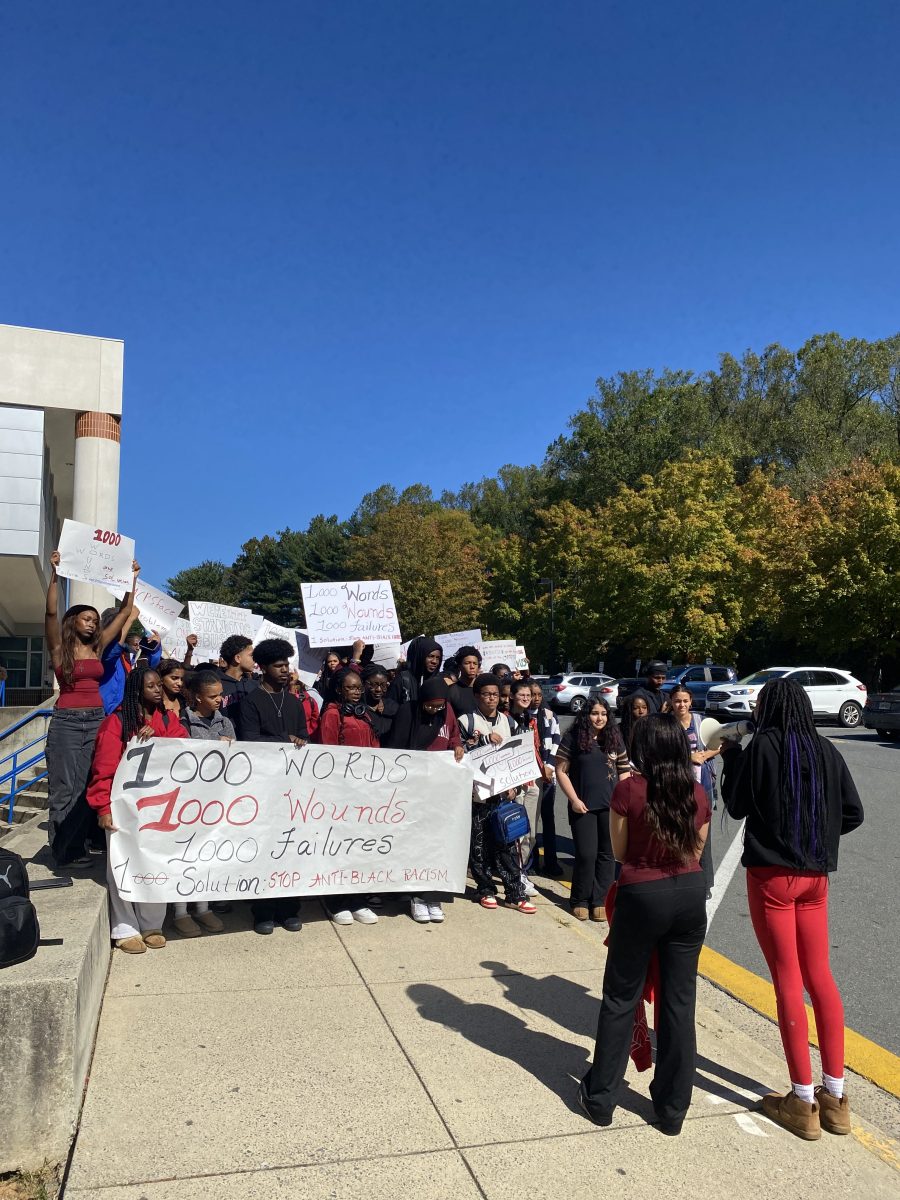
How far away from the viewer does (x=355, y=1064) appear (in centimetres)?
405

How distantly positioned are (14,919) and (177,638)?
7.31 metres

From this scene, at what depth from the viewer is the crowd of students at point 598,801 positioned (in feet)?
12.1

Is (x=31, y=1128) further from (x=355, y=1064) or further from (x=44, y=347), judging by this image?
→ (x=44, y=347)

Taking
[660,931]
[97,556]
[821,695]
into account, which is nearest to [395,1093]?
[660,931]

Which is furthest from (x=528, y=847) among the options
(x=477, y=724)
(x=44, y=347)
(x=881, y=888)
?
(x=44, y=347)

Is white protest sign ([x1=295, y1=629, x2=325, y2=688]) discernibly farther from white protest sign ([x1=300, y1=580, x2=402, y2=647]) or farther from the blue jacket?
the blue jacket

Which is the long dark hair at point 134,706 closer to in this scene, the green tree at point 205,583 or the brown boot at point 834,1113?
the brown boot at point 834,1113

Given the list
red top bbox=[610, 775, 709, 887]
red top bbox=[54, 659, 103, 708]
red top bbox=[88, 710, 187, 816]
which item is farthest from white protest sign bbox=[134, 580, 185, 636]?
red top bbox=[610, 775, 709, 887]

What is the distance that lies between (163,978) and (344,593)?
6320 millimetres

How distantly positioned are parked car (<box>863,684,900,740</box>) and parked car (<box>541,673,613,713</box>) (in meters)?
13.9

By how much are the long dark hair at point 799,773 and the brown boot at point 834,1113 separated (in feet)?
3.08

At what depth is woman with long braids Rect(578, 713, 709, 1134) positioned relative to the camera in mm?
3637

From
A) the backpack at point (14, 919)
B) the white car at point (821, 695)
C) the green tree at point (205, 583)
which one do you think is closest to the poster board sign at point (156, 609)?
the backpack at point (14, 919)

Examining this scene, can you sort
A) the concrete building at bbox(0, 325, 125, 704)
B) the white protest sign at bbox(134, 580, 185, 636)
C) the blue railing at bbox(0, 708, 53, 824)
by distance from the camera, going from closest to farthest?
1. the white protest sign at bbox(134, 580, 185, 636)
2. the blue railing at bbox(0, 708, 53, 824)
3. the concrete building at bbox(0, 325, 125, 704)
